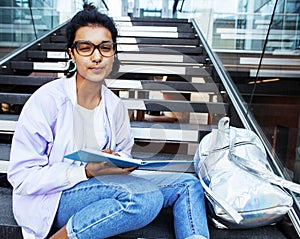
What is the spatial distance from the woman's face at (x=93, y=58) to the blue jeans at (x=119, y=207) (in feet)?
1.26

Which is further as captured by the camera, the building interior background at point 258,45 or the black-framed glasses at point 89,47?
the building interior background at point 258,45

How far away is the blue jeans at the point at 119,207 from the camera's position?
3.55 feet

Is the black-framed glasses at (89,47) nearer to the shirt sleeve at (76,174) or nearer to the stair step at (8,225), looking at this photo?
the shirt sleeve at (76,174)

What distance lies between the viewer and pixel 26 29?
3.37 m

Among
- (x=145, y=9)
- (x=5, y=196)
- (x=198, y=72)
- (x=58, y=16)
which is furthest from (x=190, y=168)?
(x=145, y=9)

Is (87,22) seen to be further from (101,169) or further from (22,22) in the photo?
(22,22)

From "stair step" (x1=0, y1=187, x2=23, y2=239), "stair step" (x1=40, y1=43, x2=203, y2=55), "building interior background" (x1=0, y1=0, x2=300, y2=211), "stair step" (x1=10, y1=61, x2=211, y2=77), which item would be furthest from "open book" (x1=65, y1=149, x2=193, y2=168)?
"stair step" (x1=40, y1=43, x2=203, y2=55)

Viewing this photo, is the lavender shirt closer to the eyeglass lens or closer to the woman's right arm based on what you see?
the woman's right arm

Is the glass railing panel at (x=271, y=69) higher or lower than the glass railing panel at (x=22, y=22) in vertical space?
lower

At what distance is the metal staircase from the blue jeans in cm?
12

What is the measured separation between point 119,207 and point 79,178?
0.18 m

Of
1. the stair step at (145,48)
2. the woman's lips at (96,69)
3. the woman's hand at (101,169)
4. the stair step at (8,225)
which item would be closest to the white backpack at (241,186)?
the woman's hand at (101,169)

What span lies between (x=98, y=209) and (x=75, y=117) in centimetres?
36

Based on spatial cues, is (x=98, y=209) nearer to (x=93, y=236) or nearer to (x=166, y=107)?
(x=93, y=236)
